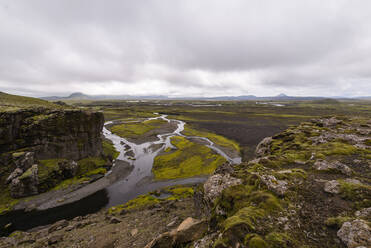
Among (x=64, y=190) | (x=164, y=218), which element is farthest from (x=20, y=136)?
(x=164, y=218)

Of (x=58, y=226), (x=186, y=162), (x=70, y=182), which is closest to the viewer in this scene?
(x=58, y=226)

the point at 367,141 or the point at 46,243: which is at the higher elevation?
the point at 367,141

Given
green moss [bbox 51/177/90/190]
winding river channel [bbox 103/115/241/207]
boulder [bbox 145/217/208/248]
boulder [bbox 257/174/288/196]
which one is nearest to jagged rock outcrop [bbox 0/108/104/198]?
green moss [bbox 51/177/90/190]

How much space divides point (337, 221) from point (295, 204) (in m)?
2.71

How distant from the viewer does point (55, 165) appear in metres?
43.6

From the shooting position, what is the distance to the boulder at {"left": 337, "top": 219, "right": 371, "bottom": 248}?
8277mm

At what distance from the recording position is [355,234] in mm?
8703

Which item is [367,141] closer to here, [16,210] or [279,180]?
[279,180]

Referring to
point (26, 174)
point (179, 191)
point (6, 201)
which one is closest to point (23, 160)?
point (26, 174)

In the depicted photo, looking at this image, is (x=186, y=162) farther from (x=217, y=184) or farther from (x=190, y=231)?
(x=190, y=231)

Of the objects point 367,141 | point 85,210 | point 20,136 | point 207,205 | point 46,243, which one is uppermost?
point 367,141

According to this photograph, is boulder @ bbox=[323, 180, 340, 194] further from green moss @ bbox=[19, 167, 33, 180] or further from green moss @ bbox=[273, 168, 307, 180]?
green moss @ bbox=[19, 167, 33, 180]

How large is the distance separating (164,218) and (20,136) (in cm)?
4688

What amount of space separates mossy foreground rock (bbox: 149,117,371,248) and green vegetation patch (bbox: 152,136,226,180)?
3010cm
